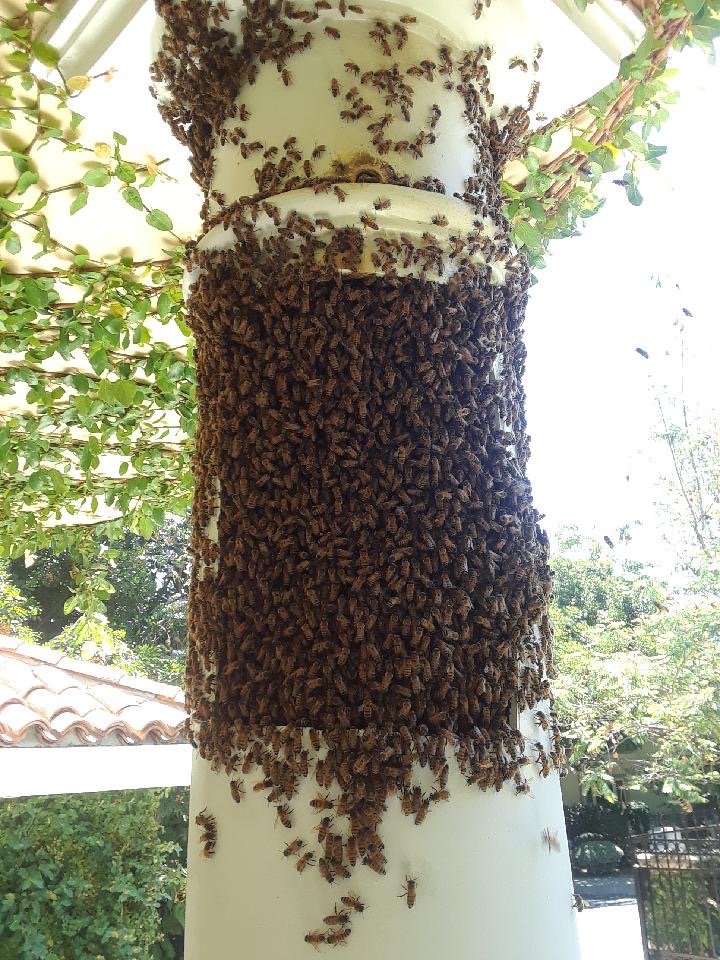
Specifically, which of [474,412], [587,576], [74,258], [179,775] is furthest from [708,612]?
[474,412]

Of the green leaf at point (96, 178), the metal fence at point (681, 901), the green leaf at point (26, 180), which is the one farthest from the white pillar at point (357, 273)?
the metal fence at point (681, 901)

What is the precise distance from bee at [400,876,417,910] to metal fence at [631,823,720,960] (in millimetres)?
7029

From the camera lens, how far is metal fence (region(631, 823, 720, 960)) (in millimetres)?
6944

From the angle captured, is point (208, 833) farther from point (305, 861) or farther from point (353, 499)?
point (353, 499)

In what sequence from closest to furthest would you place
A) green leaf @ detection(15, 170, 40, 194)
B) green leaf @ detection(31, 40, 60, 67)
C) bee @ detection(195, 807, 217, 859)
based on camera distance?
bee @ detection(195, 807, 217, 859)
green leaf @ detection(31, 40, 60, 67)
green leaf @ detection(15, 170, 40, 194)

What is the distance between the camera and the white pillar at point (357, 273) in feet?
3.81

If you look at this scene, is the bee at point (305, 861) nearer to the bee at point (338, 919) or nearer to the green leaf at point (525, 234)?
the bee at point (338, 919)

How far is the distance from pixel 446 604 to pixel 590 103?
4.70ft

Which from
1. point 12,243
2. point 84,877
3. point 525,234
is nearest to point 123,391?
point 12,243

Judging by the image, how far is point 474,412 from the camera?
1347 mm

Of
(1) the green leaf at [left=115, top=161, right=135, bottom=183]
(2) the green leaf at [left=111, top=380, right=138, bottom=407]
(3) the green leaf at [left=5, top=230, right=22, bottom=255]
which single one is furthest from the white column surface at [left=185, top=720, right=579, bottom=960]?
(3) the green leaf at [left=5, top=230, right=22, bottom=255]

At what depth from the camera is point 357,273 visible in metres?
1.33

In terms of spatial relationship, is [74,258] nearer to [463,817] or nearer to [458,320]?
[458,320]

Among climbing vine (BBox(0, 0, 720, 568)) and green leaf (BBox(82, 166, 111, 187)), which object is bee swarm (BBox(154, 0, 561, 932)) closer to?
climbing vine (BBox(0, 0, 720, 568))
